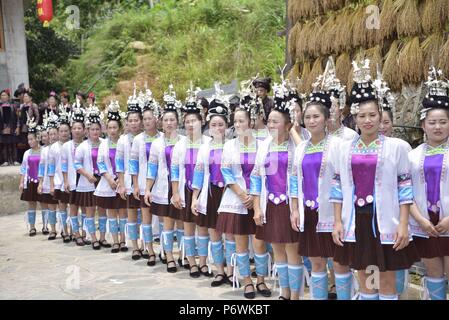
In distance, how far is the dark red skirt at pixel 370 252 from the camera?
3.90 meters

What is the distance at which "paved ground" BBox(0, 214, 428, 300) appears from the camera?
5621 millimetres

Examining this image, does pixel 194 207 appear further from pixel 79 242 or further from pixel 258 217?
pixel 79 242

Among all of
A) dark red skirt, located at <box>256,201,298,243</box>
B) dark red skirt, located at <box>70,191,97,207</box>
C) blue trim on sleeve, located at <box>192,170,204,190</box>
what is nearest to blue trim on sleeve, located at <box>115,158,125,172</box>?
dark red skirt, located at <box>70,191,97,207</box>

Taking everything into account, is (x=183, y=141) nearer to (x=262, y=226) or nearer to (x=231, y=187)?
(x=231, y=187)

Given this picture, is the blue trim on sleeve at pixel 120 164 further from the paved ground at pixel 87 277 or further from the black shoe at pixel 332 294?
the black shoe at pixel 332 294

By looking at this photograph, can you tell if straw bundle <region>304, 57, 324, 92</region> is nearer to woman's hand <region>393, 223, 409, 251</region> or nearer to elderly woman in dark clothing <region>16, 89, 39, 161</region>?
woman's hand <region>393, 223, 409, 251</region>

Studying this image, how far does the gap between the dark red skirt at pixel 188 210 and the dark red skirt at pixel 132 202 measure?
45.3 inches

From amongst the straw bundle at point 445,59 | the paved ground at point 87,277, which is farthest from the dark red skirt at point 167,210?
the straw bundle at point 445,59

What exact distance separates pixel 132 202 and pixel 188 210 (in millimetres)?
1354

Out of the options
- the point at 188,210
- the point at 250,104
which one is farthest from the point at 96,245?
the point at 250,104

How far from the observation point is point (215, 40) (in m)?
17.3

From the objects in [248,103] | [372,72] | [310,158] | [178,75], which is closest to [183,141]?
[248,103]

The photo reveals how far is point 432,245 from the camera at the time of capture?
424cm

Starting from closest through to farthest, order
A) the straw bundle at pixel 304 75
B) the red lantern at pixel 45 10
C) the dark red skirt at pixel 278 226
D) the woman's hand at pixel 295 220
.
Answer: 1. the woman's hand at pixel 295 220
2. the dark red skirt at pixel 278 226
3. the straw bundle at pixel 304 75
4. the red lantern at pixel 45 10
